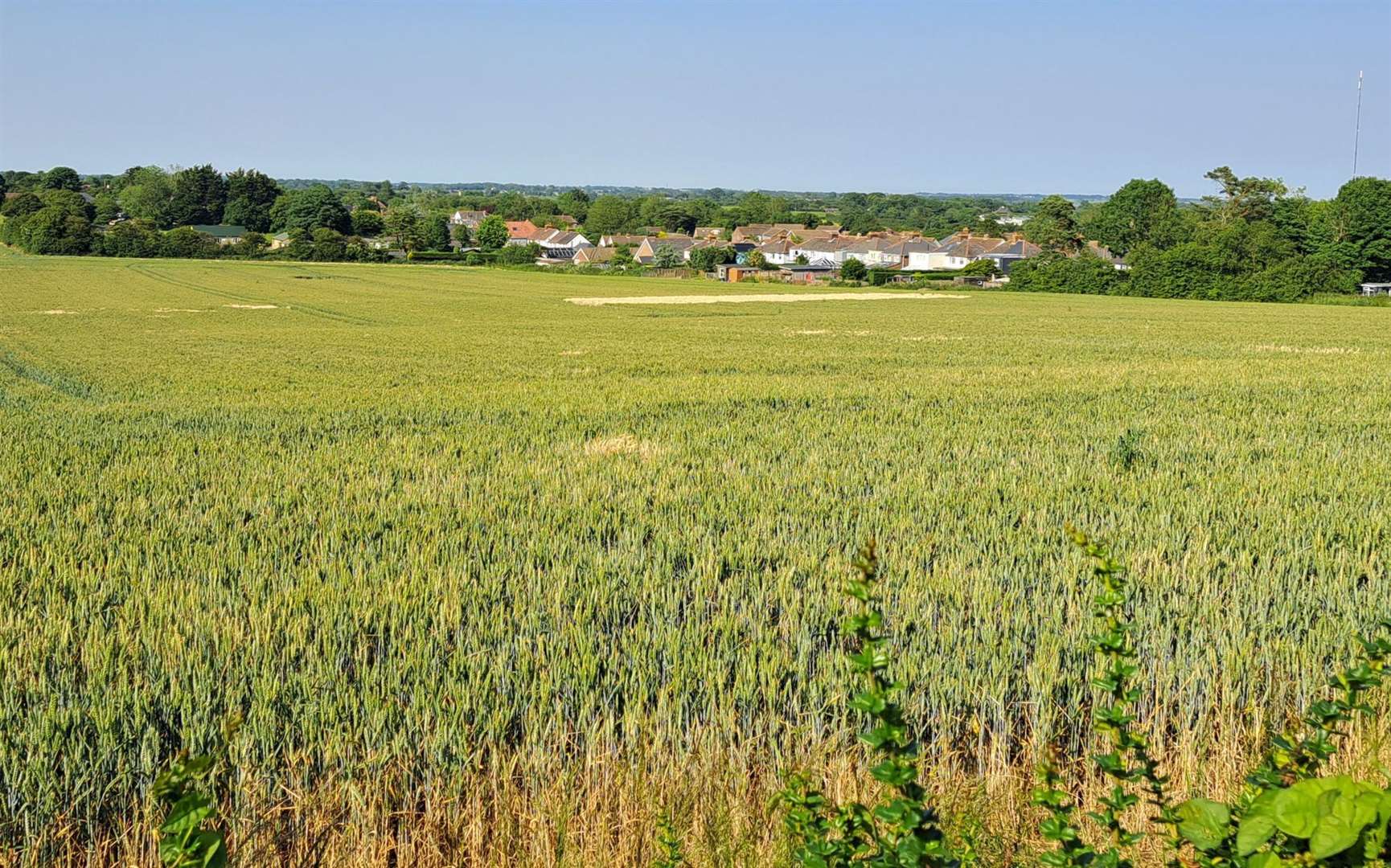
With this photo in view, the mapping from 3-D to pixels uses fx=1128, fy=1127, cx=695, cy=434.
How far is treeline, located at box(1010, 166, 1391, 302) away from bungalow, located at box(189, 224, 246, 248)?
8393 centimetres

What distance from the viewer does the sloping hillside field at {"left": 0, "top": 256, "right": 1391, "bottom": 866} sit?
13.7 ft

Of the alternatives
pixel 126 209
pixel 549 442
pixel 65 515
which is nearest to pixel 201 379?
pixel 549 442

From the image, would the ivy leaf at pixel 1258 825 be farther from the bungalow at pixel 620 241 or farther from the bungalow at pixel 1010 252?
the bungalow at pixel 620 241

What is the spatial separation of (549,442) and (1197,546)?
7.91 meters

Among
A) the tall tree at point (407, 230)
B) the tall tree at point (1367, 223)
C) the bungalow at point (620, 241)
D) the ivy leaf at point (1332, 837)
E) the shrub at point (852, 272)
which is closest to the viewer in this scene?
the ivy leaf at point (1332, 837)

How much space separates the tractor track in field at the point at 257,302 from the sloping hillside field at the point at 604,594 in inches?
1064

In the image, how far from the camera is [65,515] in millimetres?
9125

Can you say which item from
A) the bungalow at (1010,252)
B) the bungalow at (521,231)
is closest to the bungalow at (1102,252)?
the bungalow at (1010,252)

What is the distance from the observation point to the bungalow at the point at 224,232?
124094 millimetres

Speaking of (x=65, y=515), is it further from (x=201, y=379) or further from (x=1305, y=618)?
(x=201, y=379)

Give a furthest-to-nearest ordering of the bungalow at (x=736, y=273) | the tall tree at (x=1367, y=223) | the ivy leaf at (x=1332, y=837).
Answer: the bungalow at (x=736, y=273), the tall tree at (x=1367, y=223), the ivy leaf at (x=1332, y=837)

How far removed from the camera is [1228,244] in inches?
3273

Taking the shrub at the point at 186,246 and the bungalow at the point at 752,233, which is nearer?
the shrub at the point at 186,246

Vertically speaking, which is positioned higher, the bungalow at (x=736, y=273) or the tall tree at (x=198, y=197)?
the tall tree at (x=198, y=197)
